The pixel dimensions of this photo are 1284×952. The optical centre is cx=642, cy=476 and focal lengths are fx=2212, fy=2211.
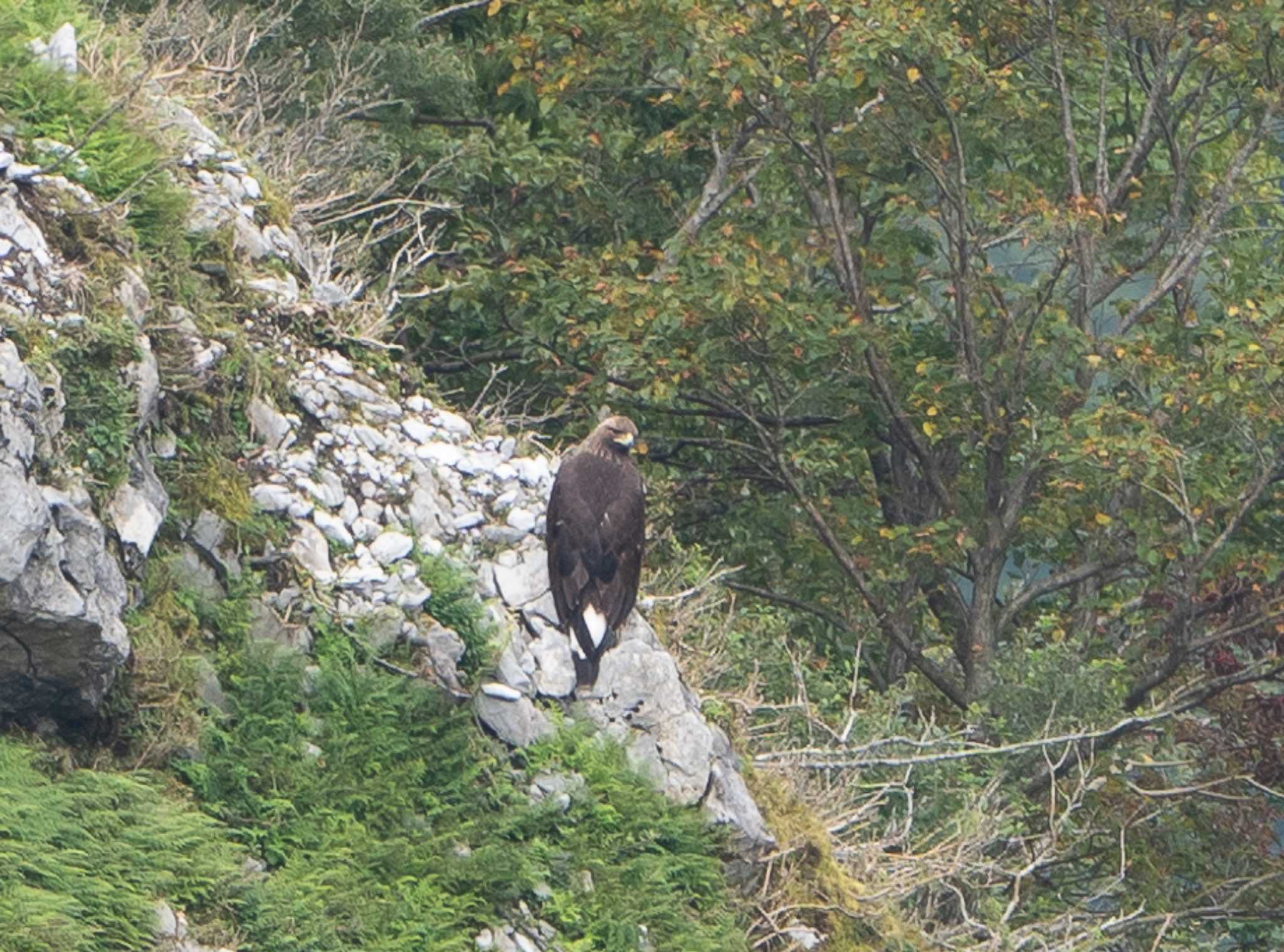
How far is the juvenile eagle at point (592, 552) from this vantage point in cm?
946

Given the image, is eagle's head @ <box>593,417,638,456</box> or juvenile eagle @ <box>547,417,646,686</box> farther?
eagle's head @ <box>593,417,638,456</box>

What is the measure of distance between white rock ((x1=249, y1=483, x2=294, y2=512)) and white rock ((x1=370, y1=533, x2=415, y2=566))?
0.40m

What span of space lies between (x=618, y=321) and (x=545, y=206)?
2005 millimetres

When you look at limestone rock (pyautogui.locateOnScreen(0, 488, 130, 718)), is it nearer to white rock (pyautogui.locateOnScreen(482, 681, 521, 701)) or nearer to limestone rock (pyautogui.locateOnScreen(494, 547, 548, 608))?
white rock (pyautogui.locateOnScreen(482, 681, 521, 701))

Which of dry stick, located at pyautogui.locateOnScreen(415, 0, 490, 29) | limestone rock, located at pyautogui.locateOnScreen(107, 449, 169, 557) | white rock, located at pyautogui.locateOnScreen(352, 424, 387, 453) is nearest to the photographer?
limestone rock, located at pyautogui.locateOnScreen(107, 449, 169, 557)

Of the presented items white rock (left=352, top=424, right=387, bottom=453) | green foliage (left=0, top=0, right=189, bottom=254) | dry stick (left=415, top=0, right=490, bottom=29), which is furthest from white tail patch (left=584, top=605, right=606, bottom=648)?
dry stick (left=415, top=0, right=490, bottom=29)

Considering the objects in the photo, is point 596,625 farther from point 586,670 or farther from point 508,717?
point 508,717

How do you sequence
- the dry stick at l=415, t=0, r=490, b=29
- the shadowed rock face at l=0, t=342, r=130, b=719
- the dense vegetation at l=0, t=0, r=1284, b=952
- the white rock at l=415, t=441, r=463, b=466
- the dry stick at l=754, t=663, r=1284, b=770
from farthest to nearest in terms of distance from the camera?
the dry stick at l=415, t=0, r=490, b=29 < the dense vegetation at l=0, t=0, r=1284, b=952 < the dry stick at l=754, t=663, r=1284, b=770 < the white rock at l=415, t=441, r=463, b=466 < the shadowed rock face at l=0, t=342, r=130, b=719

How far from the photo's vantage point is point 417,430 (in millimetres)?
10102

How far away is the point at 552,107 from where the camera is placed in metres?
16.4

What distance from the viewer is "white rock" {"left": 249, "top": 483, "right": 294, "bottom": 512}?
30.3 feet

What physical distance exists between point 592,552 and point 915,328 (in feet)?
25.4

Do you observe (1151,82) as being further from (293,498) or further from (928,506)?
(293,498)

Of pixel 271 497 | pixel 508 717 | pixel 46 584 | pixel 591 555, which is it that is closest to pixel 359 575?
pixel 271 497
